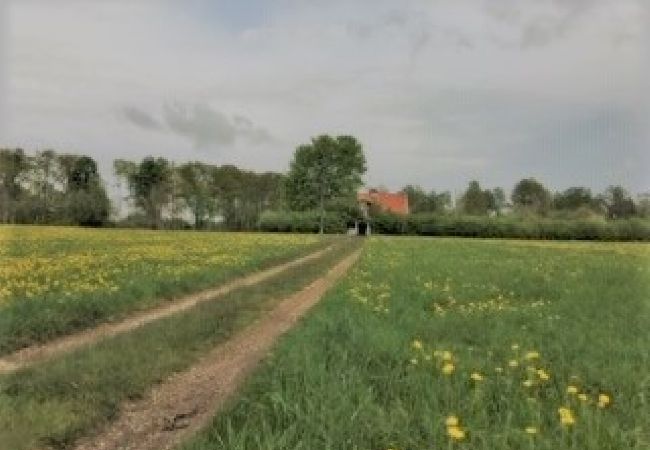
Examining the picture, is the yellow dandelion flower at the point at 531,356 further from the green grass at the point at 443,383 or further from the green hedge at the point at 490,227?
the green hedge at the point at 490,227

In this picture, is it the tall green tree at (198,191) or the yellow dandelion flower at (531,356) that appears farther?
the tall green tree at (198,191)

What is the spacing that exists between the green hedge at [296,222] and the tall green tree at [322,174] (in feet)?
13.9

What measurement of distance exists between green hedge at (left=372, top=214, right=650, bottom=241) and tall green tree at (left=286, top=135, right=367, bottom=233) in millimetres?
21028

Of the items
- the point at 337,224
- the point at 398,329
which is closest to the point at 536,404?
the point at 398,329

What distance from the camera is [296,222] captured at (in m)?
76.6

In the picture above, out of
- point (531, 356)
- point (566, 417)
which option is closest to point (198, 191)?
point (531, 356)

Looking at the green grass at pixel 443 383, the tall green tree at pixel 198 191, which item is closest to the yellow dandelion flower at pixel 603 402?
the green grass at pixel 443 383

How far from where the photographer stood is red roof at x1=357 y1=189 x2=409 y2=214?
7969 centimetres

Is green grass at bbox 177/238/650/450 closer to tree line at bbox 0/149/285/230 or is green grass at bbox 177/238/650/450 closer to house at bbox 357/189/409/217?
tree line at bbox 0/149/285/230

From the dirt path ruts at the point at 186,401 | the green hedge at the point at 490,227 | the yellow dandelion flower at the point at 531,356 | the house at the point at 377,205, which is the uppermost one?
the house at the point at 377,205

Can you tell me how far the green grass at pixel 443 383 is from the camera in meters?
5.84

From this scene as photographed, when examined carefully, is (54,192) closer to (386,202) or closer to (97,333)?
(386,202)

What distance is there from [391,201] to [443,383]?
83.8m

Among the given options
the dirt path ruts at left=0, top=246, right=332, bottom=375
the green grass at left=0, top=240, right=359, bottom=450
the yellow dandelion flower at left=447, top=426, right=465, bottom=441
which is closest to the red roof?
the dirt path ruts at left=0, top=246, right=332, bottom=375
